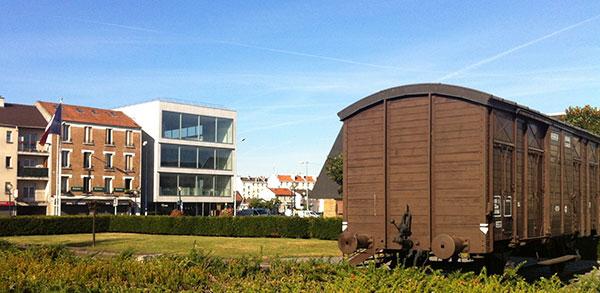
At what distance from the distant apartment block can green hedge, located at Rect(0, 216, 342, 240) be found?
71.9 ft

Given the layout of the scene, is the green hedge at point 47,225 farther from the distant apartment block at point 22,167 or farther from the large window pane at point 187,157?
the large window pane at point 187,157

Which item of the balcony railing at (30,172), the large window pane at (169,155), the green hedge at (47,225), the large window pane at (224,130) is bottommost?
the green hedge at (47,225)

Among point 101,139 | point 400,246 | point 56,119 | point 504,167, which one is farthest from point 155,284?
point 101,139

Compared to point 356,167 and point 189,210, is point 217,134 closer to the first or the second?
point 189,210

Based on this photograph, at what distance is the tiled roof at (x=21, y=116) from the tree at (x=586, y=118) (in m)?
52.9

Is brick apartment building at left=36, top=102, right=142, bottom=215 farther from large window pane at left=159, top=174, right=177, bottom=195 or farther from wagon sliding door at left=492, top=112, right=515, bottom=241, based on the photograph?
wagon sliding door at left=492, top=112, right=515, bottom=241

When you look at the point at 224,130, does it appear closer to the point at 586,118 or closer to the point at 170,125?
the point at 170,125

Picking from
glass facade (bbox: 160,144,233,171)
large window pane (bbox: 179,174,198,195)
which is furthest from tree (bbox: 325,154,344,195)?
glass facade (bbox: 160,144,233,171)

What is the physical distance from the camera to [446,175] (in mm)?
11891

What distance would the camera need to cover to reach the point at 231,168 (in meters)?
74.2

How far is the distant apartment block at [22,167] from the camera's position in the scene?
6194 cm

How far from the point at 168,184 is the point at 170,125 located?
22.1 ft

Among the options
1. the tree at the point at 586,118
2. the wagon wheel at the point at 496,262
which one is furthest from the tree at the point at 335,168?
the wagon wheel at the point at 496,262

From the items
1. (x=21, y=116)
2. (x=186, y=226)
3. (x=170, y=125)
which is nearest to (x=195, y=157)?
(x=170, y=125)
